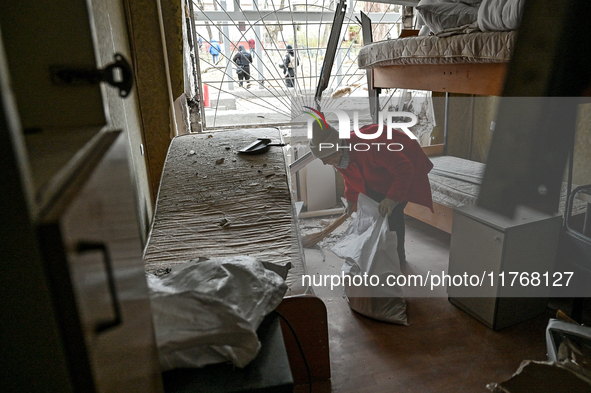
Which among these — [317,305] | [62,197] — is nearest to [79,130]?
[62,197]

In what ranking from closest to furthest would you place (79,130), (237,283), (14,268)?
1. (14,268)
2. (79,130)
3. (237,283)

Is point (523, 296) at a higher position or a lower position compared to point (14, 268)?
lower

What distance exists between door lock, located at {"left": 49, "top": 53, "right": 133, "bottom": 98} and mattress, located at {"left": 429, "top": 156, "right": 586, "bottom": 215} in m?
2.37

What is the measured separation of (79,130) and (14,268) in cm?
21

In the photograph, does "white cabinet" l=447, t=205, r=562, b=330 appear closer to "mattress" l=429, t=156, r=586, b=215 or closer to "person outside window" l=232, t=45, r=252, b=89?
"mattress" l=429, t=156, r=586, b=215

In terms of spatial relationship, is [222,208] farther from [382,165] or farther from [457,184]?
[457,184]

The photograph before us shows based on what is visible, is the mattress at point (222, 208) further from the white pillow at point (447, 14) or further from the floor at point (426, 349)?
the white pillow at point (447, 14)

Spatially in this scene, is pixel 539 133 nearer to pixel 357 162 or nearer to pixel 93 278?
pixel 93 278

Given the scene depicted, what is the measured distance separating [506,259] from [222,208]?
1262mm

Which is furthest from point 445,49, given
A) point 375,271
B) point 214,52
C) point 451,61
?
point 214,52

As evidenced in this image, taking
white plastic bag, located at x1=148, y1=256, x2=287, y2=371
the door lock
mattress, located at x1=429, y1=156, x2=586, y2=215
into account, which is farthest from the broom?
the door lock

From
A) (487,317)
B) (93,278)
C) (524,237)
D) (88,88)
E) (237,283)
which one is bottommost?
(487,317)

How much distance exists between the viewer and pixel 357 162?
236 centimetres

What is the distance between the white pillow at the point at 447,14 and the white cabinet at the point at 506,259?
102 centimetres
